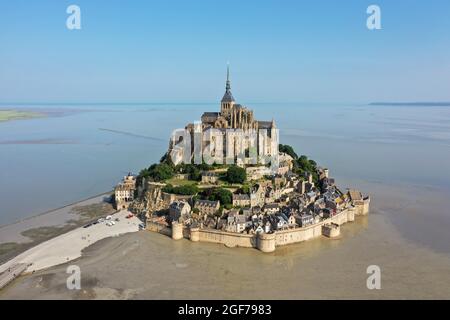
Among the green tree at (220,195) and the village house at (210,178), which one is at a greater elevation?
the village house at (210,178)

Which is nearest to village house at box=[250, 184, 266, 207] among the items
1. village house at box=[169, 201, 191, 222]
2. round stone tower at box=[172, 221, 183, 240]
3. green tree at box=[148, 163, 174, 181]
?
village house at box=[169, 201, 191, 222]

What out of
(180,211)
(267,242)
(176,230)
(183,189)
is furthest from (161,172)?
(267,242)

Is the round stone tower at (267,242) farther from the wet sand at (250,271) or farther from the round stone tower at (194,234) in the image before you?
the round stone tower at (194,234)

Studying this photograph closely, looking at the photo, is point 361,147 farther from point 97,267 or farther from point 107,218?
point 97,267

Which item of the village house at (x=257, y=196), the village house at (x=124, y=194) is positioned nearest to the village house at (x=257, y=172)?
the village house at (x=257, y=196)

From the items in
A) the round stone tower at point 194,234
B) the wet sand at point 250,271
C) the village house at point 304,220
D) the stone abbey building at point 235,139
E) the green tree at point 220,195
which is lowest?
the wet sand at point 250,271

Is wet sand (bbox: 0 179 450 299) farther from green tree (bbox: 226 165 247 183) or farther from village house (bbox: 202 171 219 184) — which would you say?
green tree (bbox: 226 165 247 183)

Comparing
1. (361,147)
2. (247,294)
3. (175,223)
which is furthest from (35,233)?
(361,147)
